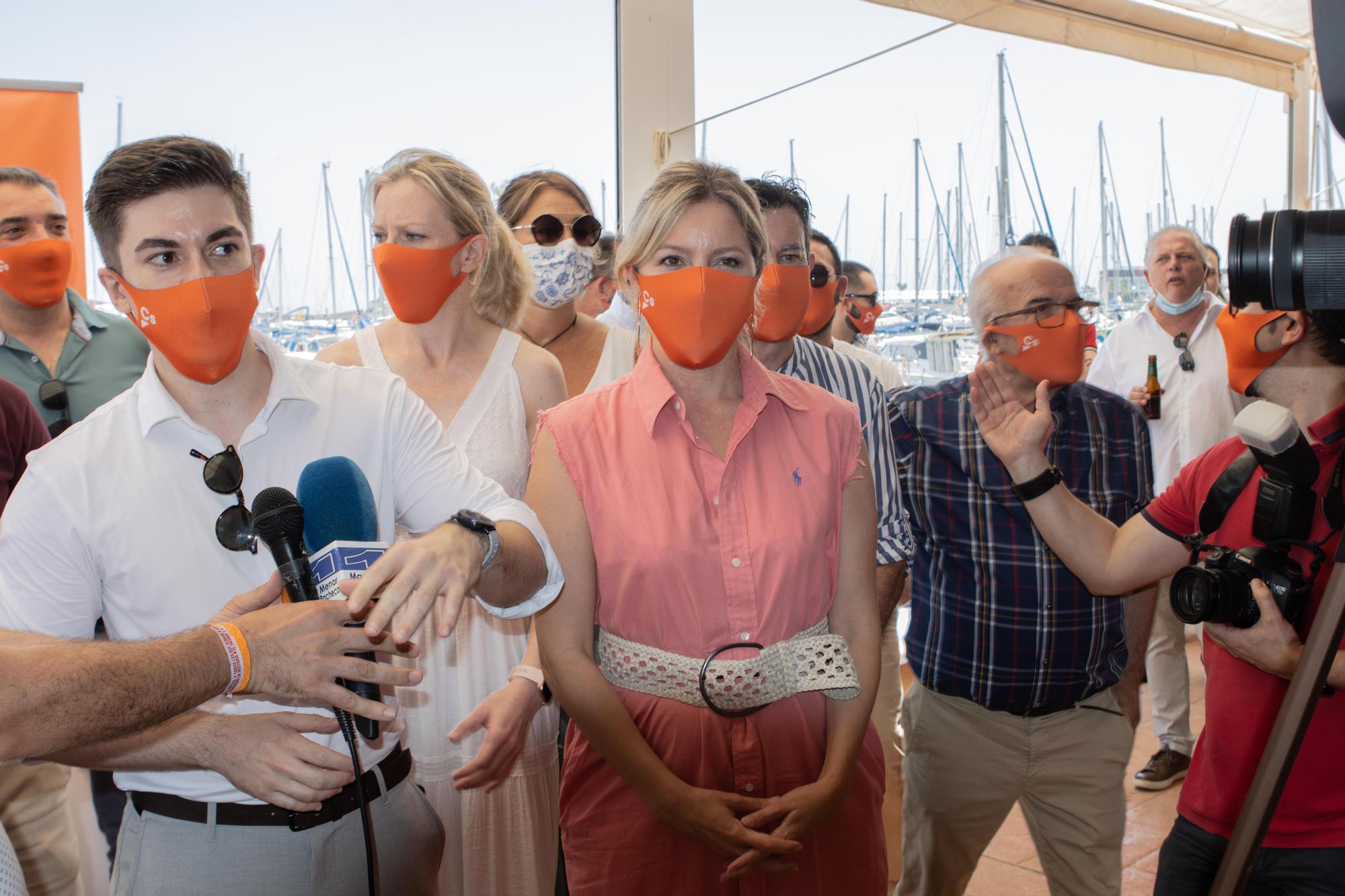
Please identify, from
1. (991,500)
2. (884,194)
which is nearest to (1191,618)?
(991,500)

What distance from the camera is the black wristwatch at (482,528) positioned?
1399 millimetres

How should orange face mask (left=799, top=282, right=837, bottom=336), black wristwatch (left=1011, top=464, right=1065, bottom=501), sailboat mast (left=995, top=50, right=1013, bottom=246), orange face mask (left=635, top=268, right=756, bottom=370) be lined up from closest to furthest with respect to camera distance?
orange face mask (left=635, top=268, right=756, bottom=370) < black wristwatch (left=1011, top=464, right=1065, bottom=501) < orange face mask (left=799, top=282, right=837, bottom=336) < sailboat mast (left=995, top=50, right=1013, bottom=246)

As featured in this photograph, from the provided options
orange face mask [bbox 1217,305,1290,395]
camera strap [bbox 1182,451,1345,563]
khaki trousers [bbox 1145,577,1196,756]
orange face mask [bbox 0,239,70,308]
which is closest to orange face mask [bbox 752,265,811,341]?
orange face mask [bbox 1217,305,1290,395]

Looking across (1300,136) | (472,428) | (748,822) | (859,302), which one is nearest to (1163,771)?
(859,302)

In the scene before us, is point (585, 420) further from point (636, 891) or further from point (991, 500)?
point (991, 500)

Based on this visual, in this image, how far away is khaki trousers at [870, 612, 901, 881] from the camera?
3371 millimetres

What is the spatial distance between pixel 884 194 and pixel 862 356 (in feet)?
5.76

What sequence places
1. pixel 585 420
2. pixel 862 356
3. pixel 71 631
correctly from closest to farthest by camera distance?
pixel 71 631 → pixel 585 420 → pixel 862 356

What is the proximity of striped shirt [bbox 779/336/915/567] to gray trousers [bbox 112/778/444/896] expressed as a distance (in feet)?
4.64

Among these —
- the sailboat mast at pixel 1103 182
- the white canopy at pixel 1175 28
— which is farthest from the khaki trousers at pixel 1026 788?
the sailboat mast at pixel 1103 182

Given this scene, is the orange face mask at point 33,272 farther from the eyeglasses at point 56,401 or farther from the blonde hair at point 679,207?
the blonde hair at point 679,207

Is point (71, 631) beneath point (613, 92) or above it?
beneath

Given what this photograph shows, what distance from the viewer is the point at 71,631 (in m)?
1.46

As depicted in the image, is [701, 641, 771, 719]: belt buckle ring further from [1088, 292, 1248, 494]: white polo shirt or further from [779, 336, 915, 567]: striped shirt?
[1088, 292, 1248, 494]: white polo shirt
